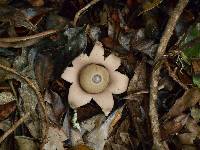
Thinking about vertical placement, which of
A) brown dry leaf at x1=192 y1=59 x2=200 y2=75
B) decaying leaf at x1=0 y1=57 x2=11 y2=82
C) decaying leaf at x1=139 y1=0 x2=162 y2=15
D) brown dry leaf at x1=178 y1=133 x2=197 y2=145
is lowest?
brown dry leaf at x1=178 y1=133 x2=197 y2=145

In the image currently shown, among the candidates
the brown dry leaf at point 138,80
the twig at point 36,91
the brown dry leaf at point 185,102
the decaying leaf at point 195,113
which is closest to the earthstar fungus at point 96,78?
the brown dry leaf at point 138,80

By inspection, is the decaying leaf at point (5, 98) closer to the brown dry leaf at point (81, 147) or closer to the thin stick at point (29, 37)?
the thin stick at point (29, 37)

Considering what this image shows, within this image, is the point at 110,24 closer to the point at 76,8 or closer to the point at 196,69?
the point at 76,8

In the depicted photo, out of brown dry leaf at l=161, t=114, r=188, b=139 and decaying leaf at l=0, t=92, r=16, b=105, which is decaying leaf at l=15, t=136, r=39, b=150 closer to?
decaying leaf at l=0, t=92, r=16, b=105

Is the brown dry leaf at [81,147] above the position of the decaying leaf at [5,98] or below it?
below

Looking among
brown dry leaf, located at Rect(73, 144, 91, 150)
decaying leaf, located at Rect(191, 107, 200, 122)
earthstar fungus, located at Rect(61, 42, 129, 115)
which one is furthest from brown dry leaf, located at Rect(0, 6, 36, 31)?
decaying leaf, located at Rect(191, 107, 200, 122)

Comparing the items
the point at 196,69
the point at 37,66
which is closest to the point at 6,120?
the point at 37,66
